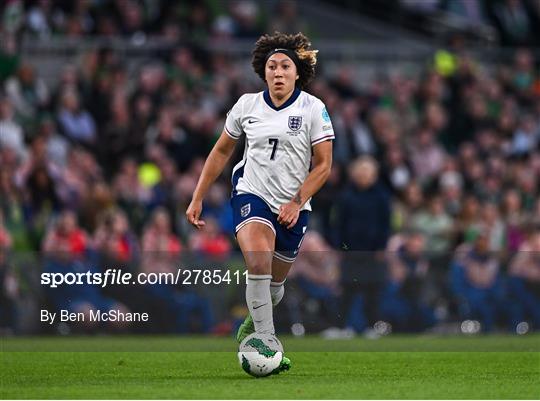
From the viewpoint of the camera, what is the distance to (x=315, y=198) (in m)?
20.4

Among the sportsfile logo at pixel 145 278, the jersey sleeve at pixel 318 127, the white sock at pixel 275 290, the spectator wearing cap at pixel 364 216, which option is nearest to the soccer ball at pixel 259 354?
the white sock at pixel 275 290

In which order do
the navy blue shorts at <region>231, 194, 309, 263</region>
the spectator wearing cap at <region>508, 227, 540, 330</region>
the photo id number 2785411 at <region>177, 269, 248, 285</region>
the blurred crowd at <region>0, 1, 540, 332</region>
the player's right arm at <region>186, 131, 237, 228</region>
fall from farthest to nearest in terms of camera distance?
the spectator wearing cap at <region>508, 227, 540, 330</region> < the blurred crowd at <region>0, 1, 540, 332</region> < the photo id number 2785411 at <region>177, 269, 248, 285</region> < the player's right arm at <region>186, 131, 237, 228</region> < the navy blue shorts at <region>231, 194, 309, 263</region>

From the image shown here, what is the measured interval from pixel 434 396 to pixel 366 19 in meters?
17.4

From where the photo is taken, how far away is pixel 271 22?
80.9 feet

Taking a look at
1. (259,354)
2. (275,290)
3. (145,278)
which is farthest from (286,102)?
(145,278)

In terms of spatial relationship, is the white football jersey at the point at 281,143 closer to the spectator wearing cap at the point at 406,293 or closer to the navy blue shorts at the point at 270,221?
the navy blue shorts at the point at 270,221

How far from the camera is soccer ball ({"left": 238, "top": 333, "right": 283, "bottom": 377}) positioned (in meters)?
11.1

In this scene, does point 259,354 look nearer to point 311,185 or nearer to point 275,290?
point 275,290

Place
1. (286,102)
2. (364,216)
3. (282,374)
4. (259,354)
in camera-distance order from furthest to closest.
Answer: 1. (364,216)
2. (282,374)
3. (286,102)
4. (259,354)

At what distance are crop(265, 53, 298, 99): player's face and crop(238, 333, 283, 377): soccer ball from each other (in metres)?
1.73

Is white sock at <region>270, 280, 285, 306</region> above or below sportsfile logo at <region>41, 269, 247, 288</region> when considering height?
above

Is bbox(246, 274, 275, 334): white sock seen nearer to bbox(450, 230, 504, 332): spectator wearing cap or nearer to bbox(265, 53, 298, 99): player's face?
bbox(265, 53, 298, 99): player's face

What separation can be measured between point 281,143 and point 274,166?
170 millimetres

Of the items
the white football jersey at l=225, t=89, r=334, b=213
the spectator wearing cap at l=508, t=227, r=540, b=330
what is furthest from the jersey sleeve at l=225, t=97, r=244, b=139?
the spectator wearing cap at l=508, t=227, r=540, b=330
